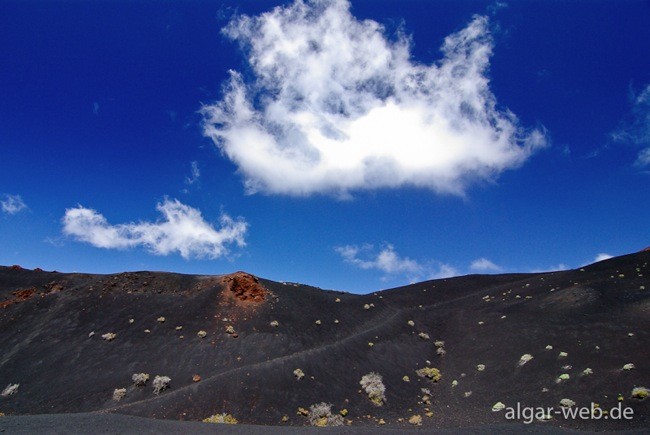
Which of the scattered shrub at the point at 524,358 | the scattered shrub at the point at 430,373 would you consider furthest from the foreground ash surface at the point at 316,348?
the scattered shrub at the point at 524,358

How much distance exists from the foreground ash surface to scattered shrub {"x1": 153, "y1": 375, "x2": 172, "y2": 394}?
32 cm

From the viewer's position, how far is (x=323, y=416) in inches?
922

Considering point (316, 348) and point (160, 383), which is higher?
point (316, 348)

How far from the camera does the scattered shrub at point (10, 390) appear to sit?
2688 cm

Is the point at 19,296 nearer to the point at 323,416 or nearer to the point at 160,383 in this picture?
the point at 160,383

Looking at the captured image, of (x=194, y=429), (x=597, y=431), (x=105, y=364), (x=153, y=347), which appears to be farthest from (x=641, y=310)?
(x=105, y=364)

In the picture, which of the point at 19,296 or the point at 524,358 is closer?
the point at 524,358

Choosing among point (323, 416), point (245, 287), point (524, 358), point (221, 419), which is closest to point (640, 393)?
point (524, 358)

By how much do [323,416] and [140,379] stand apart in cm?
1259

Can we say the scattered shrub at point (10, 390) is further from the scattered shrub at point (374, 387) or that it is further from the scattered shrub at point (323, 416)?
the scattered shrub at point (374, 387)

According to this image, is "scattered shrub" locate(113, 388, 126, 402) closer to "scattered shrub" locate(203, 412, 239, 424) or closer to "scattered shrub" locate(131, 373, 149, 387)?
"scattered shrub" locate(131, 373, 149, 387)

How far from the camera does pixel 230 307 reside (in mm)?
36188

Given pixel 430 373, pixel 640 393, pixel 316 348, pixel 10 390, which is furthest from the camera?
pixel 316 348

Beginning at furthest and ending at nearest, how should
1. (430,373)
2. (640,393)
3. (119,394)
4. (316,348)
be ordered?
(316,348) < (430,373) < (119,394) < (640,393)
